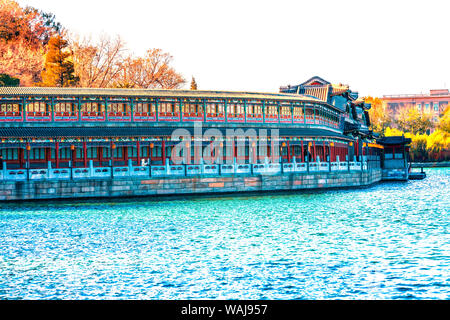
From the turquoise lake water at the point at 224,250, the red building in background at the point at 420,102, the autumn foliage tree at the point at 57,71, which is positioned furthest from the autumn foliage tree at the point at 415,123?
the turquoise lake water at the point at 224,250

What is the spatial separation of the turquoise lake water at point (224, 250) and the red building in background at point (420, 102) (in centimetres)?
11439

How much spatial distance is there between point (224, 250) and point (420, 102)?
135 metres

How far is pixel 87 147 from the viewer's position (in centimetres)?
5150

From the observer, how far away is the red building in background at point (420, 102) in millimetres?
148625

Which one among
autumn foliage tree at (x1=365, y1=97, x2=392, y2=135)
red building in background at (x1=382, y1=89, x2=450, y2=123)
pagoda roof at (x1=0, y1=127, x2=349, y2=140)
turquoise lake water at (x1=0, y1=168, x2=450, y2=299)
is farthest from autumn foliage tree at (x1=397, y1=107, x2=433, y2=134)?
turquoise lake water at (x1=0, y1=168, x2=450, y2=299)

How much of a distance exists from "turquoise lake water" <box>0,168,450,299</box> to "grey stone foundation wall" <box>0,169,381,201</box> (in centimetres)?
110

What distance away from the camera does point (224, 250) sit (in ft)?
79.2

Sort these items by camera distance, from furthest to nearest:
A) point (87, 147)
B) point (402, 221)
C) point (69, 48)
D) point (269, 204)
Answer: point (69, 48) < point (87, 147) < point (269, 204) < point (402, 221)

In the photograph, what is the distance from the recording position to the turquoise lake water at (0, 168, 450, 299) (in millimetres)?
18328

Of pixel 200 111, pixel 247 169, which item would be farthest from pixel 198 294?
pixel 200 111

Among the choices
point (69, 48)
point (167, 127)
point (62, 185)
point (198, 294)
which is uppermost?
point (69, 48)

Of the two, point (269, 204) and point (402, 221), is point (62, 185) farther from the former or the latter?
point (402, 221)

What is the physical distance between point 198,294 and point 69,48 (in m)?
77.3

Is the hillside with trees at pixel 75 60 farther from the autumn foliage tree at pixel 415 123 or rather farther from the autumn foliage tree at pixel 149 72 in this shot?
the autumn foliage tree at pixel 415 123
